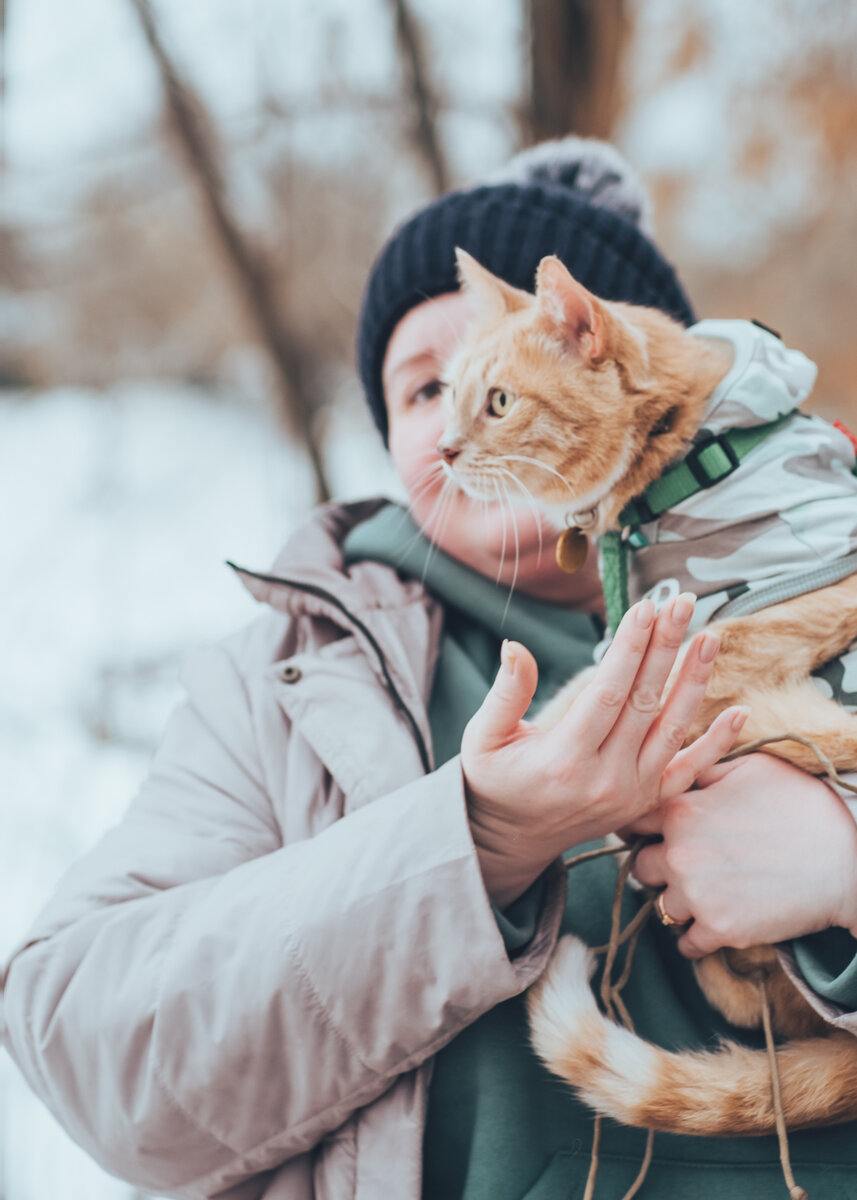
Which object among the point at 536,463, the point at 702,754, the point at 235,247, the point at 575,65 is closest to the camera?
the point at 702,754

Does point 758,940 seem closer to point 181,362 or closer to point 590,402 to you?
point 590,402

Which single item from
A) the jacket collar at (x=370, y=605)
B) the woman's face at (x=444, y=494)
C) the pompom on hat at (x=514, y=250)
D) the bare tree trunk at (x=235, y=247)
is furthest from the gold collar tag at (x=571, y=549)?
the bare tree trunk at (x=235, y=247)

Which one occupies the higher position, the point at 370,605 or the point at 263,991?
the point at 370,605

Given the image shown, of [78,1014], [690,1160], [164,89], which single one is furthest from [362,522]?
[164,89]

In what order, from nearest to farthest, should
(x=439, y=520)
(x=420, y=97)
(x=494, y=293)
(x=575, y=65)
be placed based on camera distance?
(x=494, y=293) → (x=439, y=520) → (x=420, y=97) → (x=575, y=65)

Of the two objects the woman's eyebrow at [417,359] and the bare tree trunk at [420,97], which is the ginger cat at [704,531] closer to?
the woman's eyebrow at [417,359]

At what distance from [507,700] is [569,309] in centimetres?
47

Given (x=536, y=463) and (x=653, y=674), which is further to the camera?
(x=536, y=463)

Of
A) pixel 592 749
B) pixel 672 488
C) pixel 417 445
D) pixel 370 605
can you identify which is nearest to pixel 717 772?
pixel 592 749

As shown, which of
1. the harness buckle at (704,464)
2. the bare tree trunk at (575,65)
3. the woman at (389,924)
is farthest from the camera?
the bare tree trunk at (575,65)

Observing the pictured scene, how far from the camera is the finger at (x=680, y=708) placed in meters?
0.73

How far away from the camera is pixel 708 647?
730mm

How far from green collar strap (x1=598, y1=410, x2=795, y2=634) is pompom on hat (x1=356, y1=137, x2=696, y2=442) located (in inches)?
19.6

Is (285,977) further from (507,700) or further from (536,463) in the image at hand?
(536,463)
